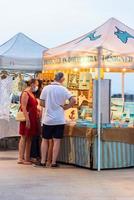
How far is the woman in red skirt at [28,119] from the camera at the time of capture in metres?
8.89

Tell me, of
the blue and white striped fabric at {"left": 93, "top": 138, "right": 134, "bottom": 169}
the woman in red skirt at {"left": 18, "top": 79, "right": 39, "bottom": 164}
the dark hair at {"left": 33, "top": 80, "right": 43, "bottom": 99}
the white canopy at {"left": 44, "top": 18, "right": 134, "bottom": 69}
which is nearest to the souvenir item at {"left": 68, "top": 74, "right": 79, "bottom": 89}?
the white canopy at {"left": 44, "top": 18, "right": 134, "bottom": 69}

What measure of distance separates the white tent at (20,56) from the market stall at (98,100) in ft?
5.06

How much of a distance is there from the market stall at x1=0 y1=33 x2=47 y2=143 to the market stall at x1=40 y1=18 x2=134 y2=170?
1.59 metres

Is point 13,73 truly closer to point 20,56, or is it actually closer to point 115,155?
point 20,56

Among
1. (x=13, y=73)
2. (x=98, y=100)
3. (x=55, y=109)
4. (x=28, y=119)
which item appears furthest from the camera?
(x=13, y=73)

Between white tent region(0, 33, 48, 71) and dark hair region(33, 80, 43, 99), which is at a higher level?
white tent region(0, 33, 48, 71)

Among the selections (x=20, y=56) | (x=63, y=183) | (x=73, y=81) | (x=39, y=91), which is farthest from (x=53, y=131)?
(x=20, y=56)

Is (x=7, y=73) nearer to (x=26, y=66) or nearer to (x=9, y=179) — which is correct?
(x=26, y=66)

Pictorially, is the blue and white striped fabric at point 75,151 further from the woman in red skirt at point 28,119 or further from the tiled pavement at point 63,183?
the woman in red skirt at point 28,119

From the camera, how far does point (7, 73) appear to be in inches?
425

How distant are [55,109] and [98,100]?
74 centimetres

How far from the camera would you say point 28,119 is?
892cm

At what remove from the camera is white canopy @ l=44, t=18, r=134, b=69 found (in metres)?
8.51

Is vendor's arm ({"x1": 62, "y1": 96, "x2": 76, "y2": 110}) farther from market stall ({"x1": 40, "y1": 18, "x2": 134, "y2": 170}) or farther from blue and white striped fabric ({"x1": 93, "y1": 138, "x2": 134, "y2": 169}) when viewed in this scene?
blue and white striped fabric ({"x1": 93, "y1": 138, "x2": 134, "y2": 169})
